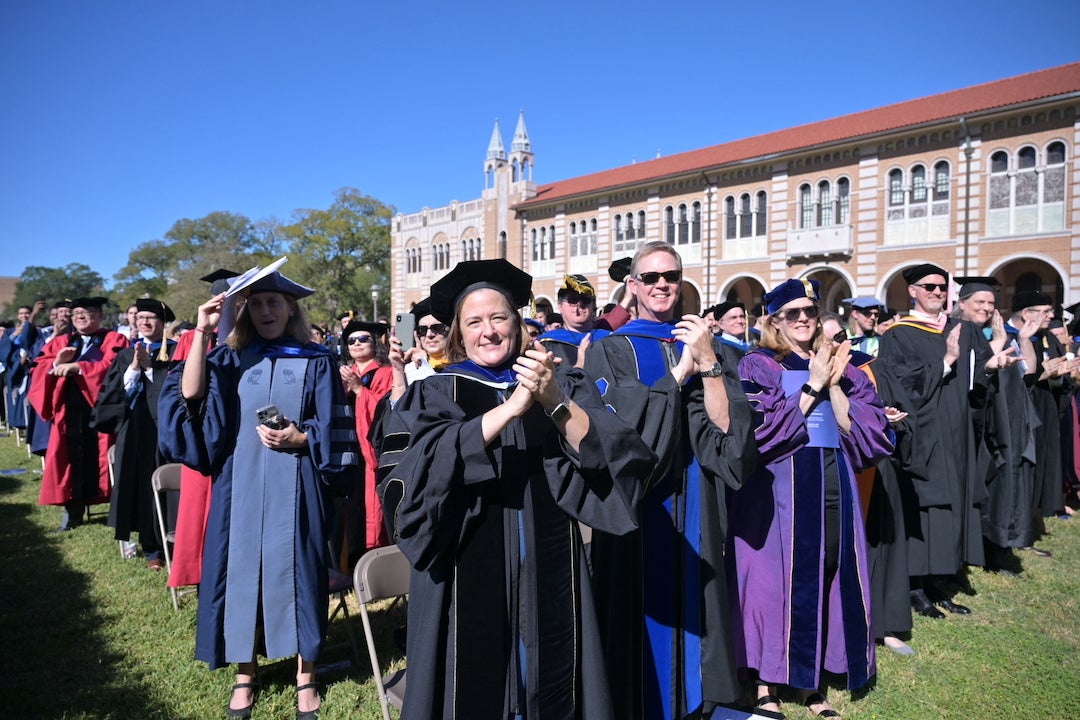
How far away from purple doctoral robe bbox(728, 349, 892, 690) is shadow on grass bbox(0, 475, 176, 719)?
3243mm

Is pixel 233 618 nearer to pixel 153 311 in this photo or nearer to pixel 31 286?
pixel 153 311

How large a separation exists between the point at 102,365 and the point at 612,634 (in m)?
7.16

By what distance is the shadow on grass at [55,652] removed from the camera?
3.81 metres

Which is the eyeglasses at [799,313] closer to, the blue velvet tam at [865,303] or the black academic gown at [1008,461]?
the black academic gown at [1008,461]

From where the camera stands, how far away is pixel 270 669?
4.21 meters

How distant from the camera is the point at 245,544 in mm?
3531

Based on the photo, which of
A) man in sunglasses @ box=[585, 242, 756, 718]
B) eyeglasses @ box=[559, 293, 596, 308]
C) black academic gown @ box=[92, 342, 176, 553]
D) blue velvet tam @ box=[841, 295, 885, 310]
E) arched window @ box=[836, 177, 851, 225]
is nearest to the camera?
man in sunglasses @ box=[585, 242, 756, 718]

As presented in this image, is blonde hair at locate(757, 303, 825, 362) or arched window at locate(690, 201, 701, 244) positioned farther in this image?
arched window at locate(690, 201, 701, 244)

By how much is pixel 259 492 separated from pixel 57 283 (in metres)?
110

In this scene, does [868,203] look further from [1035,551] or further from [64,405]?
[64,405]

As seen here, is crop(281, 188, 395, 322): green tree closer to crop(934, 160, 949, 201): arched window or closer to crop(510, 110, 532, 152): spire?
crop(510, 110, 532, 152): spire

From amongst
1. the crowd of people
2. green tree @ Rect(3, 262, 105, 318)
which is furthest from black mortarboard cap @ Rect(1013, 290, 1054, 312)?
green tree @ Rect(3, 262, 105, 318)

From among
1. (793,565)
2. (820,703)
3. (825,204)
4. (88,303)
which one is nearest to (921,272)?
(793,565)

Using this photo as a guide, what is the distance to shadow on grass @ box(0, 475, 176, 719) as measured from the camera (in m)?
3.81
